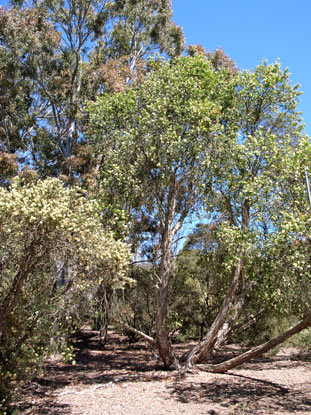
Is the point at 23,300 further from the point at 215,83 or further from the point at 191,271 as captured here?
the point at 191,271

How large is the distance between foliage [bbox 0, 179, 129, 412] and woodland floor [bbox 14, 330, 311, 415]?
1673 millimetres

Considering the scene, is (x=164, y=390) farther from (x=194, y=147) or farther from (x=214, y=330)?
(x=194, y=147)

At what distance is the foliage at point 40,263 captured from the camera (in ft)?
17.6

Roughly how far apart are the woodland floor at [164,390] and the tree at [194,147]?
0.96m

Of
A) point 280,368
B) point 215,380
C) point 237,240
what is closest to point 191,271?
point 280,368

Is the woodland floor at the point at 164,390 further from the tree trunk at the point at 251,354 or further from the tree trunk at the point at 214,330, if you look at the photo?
the tree trunk at the point at 214,330

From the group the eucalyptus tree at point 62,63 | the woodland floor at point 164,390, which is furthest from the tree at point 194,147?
the eucalyptus tree at point 62,63

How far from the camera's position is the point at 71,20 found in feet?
57.5

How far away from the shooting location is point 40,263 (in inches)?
235

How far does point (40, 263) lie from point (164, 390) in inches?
184

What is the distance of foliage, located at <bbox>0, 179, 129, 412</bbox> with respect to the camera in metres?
5.36

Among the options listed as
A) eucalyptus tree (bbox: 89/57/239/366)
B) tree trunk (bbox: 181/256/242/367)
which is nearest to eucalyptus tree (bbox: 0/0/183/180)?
eucalyptus tree (bbox: 89/57/239/366)

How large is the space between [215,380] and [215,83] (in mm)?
8015

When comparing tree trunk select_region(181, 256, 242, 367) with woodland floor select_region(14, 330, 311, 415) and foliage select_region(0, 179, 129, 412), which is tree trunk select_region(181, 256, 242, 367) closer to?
woodland floor select_region(14, 330, 311, 415)
